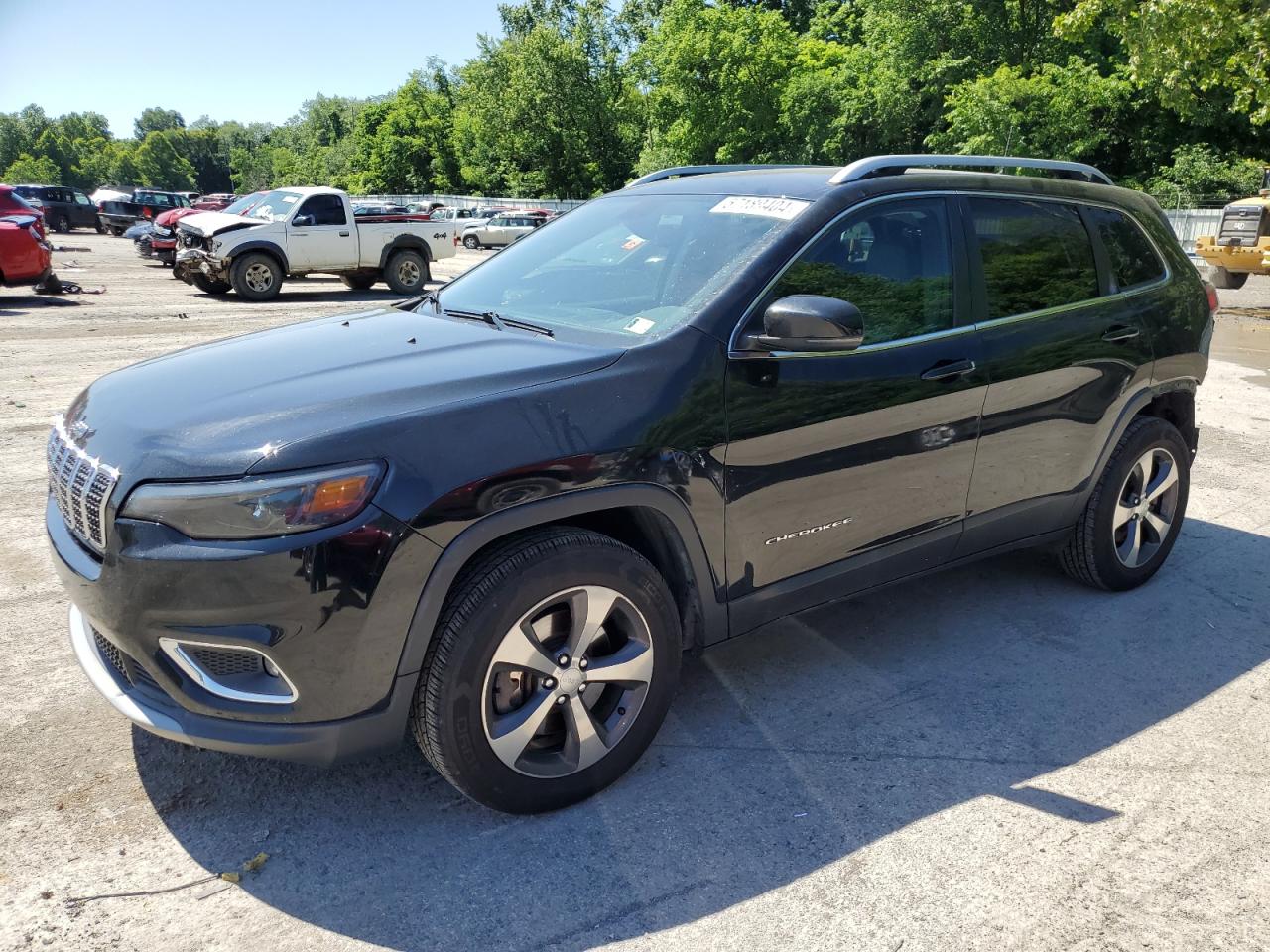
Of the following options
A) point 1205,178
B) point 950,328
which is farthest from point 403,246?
point 1205,178

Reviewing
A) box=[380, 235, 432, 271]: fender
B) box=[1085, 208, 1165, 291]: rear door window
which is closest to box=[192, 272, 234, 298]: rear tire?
box=[380, 235, 432, 271]: fender

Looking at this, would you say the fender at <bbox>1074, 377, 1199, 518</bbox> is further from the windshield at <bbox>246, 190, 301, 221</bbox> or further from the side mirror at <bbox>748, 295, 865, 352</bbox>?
the windshield at <bbox>246, 190, 301, 221</bbox>

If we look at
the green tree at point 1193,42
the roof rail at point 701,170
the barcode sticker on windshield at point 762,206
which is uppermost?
the green tree at point 1193,42

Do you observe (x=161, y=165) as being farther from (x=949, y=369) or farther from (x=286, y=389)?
(x=949, y=369)

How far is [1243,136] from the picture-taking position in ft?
124

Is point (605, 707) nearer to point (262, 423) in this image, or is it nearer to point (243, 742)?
point (243, 742)

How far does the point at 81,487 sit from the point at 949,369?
9.22 ft

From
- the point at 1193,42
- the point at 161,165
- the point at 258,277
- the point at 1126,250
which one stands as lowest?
the point at 258,277

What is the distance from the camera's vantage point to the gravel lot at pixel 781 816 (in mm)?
2459

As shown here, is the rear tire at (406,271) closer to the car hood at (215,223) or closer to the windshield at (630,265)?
the car hood at (215,223)

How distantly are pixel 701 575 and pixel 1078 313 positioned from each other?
2.18m

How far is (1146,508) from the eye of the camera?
15.1ft

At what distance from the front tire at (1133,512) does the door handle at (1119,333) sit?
0.43 m

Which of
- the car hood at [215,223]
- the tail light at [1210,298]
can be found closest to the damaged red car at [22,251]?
the car hood at [215,223]
